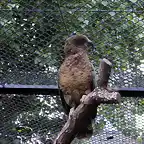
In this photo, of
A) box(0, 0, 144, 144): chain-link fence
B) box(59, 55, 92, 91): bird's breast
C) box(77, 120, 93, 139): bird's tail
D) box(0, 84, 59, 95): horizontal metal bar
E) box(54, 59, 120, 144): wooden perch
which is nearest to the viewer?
box(54, 59, 120, 144): wooden perch

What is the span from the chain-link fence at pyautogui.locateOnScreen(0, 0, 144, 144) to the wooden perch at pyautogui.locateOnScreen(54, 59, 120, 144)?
0.76 metres

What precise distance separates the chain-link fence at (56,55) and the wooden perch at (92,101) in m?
0.76

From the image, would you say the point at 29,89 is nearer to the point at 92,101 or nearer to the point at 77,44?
the point at 77,44

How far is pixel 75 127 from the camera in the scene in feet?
4.54

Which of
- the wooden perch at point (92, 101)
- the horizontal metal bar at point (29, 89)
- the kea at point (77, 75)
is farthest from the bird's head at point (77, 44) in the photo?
the wooden perch at point (92, 101)

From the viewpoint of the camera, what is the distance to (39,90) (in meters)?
2.15

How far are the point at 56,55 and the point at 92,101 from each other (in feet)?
3.23

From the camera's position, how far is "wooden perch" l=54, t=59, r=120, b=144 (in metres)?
1.14

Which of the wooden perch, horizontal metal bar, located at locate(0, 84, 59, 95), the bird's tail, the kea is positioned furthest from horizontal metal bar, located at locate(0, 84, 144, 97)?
the wooden perch

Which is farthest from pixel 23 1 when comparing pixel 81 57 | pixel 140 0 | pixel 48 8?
pixel 140 0

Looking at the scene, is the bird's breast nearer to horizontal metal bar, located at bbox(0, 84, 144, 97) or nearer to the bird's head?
the bird's head

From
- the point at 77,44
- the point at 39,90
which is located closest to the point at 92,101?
the point at 77,44

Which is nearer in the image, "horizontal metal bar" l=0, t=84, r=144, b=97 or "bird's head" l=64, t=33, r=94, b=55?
"bird's head" l=64, t=33, r=94, b=55

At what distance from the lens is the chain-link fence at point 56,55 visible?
6.61 ft
